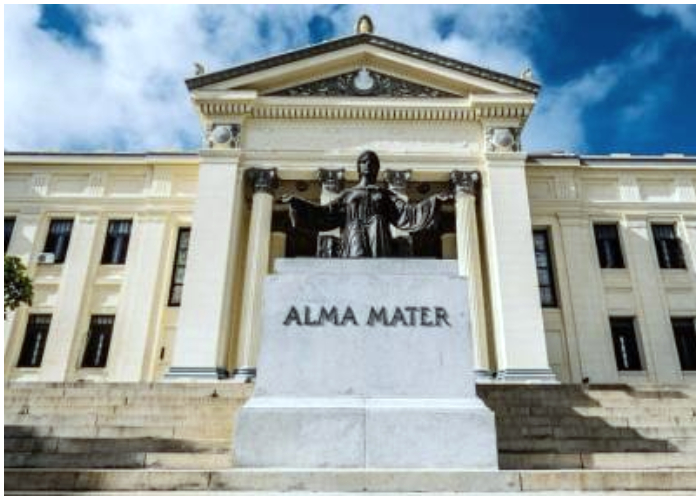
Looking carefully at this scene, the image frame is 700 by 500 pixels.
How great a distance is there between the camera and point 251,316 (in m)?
18.5

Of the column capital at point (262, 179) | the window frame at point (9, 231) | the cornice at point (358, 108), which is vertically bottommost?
the window frame at point (9, 231)

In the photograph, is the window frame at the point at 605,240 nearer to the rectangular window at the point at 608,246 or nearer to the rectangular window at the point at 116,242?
the rectangular window at the point at 608,246

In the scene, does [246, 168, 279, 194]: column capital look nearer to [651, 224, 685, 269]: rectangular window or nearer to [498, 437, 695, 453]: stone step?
[498, 437, 695, 453]: stone step

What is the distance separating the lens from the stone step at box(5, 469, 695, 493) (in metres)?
5.07

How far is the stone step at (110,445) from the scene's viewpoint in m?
7.64

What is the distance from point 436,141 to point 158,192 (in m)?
11.2

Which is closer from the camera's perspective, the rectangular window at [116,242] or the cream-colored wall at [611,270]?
the cream-colored wall at [611,270]

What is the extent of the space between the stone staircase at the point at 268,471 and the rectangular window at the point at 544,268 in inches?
378

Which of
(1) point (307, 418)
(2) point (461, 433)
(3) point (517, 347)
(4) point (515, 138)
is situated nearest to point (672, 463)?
(2) point (461, 433)

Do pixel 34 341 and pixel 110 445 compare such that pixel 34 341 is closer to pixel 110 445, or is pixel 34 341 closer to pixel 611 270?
pixel 110 445

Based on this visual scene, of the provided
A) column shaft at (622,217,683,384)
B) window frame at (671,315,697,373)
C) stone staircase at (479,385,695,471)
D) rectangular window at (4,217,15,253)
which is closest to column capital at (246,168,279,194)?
rectangular window at (4,217,15,253)

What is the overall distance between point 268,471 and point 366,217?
11.5 feet

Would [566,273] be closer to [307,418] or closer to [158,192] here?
[158,192]

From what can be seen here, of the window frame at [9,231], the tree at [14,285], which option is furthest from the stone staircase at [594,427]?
the window frame at [9,231]
